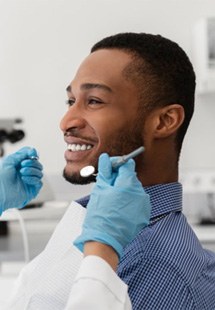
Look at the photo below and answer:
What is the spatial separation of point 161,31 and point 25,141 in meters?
0.98

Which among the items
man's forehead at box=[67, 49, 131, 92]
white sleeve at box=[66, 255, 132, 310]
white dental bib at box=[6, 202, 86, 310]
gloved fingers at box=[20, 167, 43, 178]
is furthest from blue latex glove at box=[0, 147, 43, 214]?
white sleeve at box=[66, 255, 132, 310]

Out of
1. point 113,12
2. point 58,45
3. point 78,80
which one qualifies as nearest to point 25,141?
point 58,45

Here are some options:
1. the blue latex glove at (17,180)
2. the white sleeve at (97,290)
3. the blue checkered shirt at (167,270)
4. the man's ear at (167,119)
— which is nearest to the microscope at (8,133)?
the blue latex glove at (17,180)

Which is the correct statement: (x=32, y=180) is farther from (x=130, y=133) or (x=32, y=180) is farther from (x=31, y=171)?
(x=130, y=133)

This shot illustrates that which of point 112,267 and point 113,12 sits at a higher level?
point 113,12

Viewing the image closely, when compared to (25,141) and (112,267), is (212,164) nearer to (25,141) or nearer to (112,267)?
(25,141)

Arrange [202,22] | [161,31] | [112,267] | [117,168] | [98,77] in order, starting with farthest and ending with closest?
A: [161,31]
[202,22]
[98,77]
[117,168]
[112,267]

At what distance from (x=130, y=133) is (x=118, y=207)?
0.24 metres

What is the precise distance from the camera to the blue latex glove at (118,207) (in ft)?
3.00

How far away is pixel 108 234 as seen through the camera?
89 cm

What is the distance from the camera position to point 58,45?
10.6 feet

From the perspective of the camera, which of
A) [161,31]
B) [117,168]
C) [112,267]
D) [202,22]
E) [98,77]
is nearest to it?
[112,267]

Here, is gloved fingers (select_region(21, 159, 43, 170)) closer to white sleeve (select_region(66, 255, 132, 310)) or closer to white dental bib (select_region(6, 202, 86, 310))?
white dental bib (select_region(6, 202, 86, 310))

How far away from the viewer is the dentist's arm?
83 centimetres
